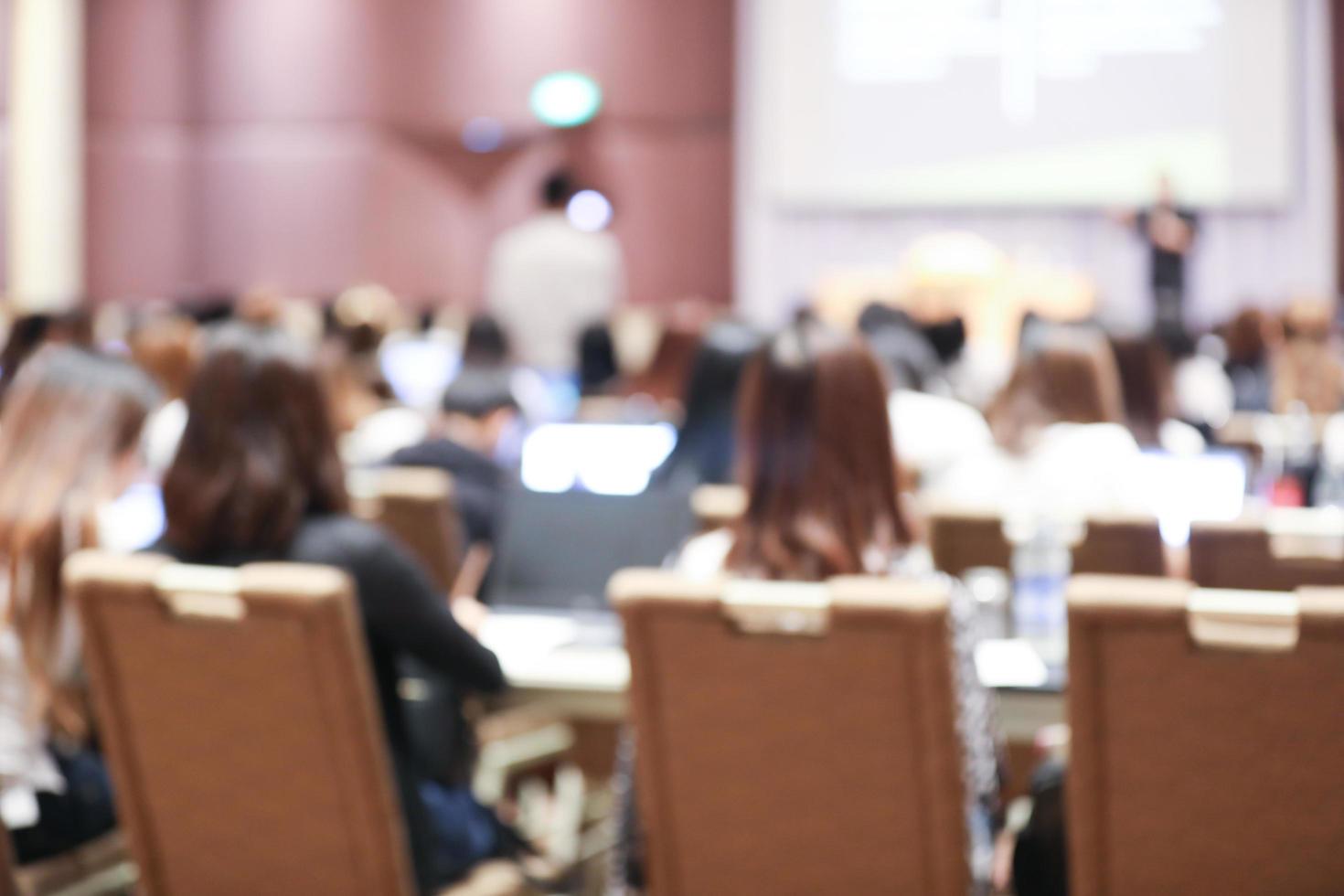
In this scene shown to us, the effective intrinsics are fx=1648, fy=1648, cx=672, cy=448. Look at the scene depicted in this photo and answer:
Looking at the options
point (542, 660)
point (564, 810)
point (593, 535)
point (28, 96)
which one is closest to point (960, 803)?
point (542, 660)

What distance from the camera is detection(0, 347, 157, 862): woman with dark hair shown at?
266 cm

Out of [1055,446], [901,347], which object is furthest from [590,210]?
[1055,446]

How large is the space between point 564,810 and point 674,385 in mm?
1988

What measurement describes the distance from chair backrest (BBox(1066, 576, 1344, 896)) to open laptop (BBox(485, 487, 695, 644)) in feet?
5.08

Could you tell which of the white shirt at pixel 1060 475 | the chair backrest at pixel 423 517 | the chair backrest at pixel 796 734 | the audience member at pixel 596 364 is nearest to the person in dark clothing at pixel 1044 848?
the chair backrest at pixel 796 734

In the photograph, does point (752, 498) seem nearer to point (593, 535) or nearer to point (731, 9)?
point (593, 535)

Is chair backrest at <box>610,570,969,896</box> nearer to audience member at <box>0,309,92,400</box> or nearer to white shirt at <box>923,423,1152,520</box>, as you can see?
white shirt at <box>923,423,1152,520</box>

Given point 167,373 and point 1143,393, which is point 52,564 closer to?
point 167,373

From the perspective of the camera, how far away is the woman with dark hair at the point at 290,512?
96.9 inches

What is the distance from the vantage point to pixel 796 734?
2098mm

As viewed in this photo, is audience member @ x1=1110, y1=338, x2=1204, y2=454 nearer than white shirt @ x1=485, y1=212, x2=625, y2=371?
Yes

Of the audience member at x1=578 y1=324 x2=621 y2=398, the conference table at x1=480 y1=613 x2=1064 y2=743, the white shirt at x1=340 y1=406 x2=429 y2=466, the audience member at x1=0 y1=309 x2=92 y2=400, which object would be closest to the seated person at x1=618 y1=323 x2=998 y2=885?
the conference table at x1=480 y1=613 x2=1064 y2=743

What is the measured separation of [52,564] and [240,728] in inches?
23.7

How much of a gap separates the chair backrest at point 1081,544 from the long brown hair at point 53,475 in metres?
1.58
